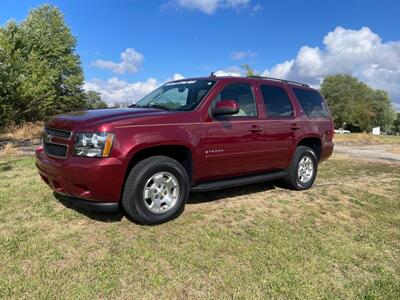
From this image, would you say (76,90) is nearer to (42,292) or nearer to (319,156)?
(319,156)

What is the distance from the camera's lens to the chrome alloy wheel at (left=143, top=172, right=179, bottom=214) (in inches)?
184

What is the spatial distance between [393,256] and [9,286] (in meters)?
3.78

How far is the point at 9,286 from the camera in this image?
317 cm

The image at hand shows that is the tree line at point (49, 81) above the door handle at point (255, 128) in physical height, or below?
above

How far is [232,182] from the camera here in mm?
5594

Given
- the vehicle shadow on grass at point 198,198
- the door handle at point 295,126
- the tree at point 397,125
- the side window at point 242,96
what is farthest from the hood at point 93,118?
the tree at point 397,125

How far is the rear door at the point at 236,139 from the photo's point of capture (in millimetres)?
5199

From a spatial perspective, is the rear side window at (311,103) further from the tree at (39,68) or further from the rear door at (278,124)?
the tree at (39,68)

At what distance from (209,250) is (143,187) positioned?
1097 mm

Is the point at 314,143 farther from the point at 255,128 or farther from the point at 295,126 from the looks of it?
the point at 255,128

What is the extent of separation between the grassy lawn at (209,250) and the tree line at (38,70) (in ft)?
42.1

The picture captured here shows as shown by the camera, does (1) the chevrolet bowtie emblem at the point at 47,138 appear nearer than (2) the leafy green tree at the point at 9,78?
Yes

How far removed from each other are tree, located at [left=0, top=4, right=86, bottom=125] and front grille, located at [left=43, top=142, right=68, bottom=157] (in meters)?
12.1

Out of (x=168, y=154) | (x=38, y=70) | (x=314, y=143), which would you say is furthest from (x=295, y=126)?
(x=38, y=70)
